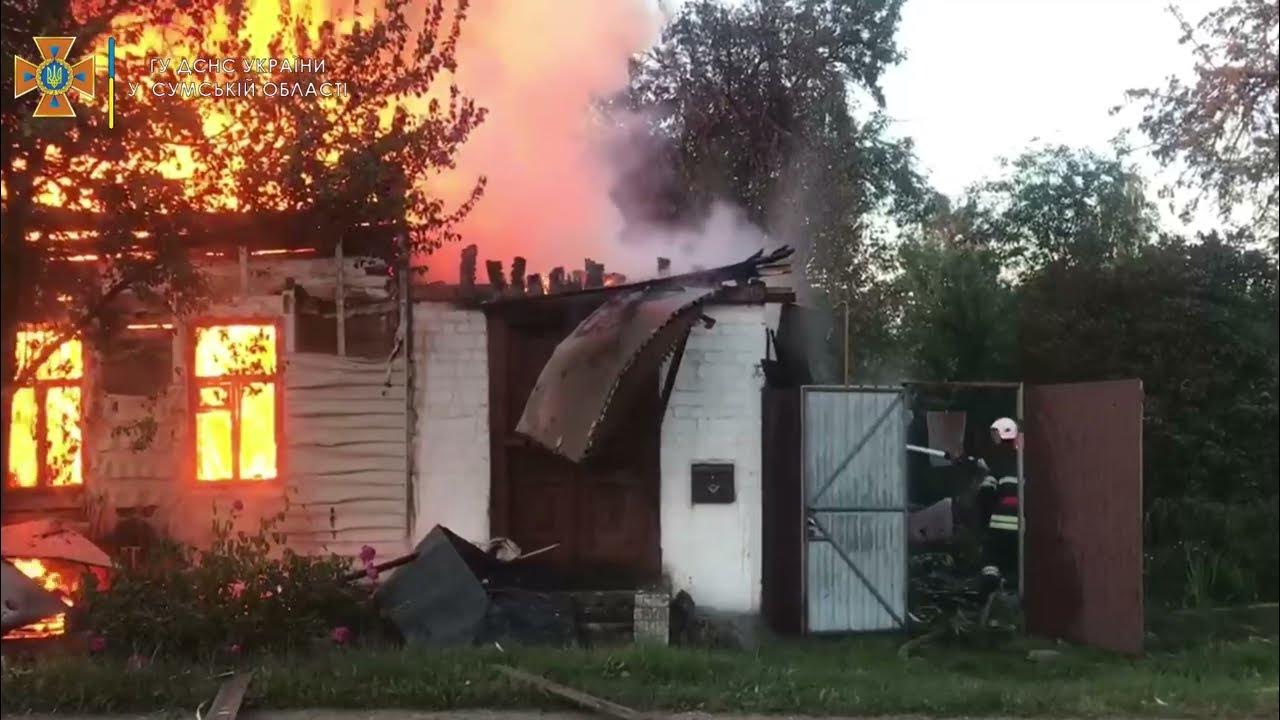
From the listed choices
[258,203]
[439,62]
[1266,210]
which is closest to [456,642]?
[258,203]

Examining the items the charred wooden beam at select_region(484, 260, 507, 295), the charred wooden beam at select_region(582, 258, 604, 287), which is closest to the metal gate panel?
the charred wooden beam at select_region(582, 258, 604, 287)

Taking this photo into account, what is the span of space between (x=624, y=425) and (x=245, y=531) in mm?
3060

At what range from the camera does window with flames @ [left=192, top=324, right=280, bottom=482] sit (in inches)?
285

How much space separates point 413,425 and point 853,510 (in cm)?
365

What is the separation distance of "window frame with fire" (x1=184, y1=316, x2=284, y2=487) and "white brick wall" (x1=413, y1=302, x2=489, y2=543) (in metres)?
1.09

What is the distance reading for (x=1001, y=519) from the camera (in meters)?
8.02

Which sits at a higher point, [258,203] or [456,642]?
[258,203]

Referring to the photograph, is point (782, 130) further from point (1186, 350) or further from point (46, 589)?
point (46, 589)

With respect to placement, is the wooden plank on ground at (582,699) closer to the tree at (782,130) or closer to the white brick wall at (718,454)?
the white brick wall at (718,454)

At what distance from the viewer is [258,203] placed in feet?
19.0

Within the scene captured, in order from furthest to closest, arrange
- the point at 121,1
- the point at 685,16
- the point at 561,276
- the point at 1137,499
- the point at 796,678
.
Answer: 1. the point at 685,16
2. the point at 561,276
3. the point at 1137,499
4. the point at 796,678
5. the point at 121,1

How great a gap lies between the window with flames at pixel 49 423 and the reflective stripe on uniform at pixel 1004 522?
23.6ft

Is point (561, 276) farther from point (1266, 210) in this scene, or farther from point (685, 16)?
point (1266, 210)

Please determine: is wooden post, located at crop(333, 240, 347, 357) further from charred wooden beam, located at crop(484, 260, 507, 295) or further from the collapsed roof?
the collapsed roof
